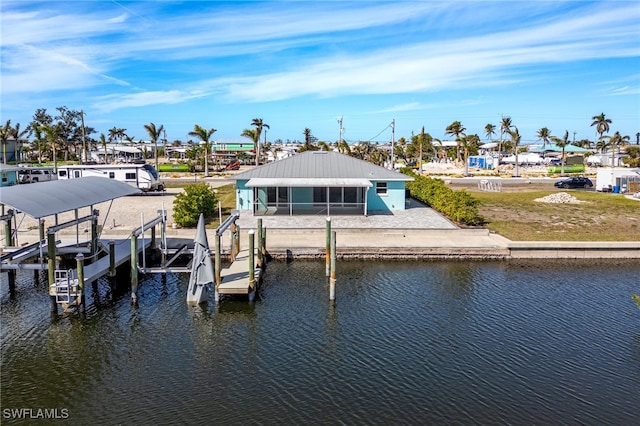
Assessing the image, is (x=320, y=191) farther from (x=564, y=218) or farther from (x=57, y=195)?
(x=57, y=195)

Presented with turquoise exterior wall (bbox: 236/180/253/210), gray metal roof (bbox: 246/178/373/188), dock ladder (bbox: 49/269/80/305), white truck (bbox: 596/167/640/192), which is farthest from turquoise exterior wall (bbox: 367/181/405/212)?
white truck (bbox: 596/167/640/192)

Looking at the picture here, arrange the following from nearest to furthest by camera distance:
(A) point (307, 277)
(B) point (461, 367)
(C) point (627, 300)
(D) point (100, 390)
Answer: (D) point (100, 390) → (B) point (461, 367) → (C) point (627, 300) → (A) point (307, 277)

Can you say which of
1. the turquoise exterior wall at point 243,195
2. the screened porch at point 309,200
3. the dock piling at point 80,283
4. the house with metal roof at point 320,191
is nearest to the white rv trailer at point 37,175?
the turquoise exterior wall at point 243,195

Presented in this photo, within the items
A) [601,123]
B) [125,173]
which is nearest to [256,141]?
[125,173]

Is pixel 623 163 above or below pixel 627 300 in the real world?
above

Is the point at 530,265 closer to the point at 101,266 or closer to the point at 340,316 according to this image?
the point at 340,316

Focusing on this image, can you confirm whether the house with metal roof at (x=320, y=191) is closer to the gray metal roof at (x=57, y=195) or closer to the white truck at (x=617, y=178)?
the gray metal roof at (x=57, y=195)

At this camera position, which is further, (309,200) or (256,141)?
(256,141)

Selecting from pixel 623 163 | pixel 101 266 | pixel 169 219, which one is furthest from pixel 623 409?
pixel 623 163
